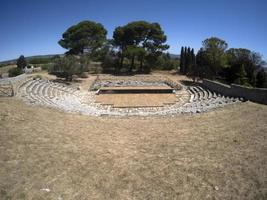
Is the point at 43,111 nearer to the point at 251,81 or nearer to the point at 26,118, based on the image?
the point at 26,118

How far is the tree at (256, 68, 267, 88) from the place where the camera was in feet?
80.5

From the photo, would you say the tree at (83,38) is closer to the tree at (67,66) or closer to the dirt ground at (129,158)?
the tree at (67,66)

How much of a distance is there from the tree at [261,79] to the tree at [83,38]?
72.0ft

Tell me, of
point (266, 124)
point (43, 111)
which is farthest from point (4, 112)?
point (266, 124)

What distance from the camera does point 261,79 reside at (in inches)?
979

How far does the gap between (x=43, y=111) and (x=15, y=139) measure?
11.7 feet

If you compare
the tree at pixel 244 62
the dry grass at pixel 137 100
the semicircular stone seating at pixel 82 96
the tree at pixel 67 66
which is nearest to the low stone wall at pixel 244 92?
the semicircular stone seating at pixel 82 96

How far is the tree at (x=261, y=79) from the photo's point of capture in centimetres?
2454

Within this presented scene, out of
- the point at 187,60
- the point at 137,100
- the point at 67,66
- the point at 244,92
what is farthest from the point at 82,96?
the point at 187,60

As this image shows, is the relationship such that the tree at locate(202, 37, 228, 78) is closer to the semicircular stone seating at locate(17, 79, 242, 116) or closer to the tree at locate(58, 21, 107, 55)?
the semicircular stone seating at locate(17, 79, 242, 116)

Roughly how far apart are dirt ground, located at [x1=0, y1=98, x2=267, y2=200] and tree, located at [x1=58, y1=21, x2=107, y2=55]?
23351 millimetres

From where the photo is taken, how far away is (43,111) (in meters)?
9.59

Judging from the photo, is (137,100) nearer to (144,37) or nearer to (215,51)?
(215,51)

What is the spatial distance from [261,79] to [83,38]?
24304mm
